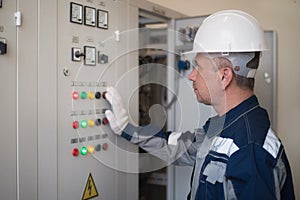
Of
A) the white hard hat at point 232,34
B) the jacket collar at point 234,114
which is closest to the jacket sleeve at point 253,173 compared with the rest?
the jacket collar at point 234,114

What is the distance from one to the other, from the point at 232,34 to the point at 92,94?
0.58m

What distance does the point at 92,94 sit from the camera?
1.35 m

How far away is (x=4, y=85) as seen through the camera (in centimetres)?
104

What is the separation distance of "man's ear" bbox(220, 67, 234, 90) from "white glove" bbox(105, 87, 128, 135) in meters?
0.42

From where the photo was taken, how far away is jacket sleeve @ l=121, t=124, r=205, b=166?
5.12 ft

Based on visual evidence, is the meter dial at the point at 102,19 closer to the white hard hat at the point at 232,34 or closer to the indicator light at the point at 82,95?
the indicator light at the point at 82,95

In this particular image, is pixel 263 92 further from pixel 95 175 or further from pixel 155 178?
pixel 95 175

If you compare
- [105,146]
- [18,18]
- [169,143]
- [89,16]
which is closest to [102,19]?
[89,16]

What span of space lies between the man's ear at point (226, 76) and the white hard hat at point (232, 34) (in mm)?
Result: 72

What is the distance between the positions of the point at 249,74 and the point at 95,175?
0.72 m

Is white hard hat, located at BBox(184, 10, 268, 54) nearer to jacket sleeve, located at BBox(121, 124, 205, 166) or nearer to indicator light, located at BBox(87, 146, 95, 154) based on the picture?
jacket sleeve, located at BBox(121, 124, 205, 166)

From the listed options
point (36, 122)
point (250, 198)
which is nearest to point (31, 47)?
point (36, 122)

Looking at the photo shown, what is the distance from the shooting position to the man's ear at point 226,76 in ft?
4.41

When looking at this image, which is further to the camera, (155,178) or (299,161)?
(299,161)
